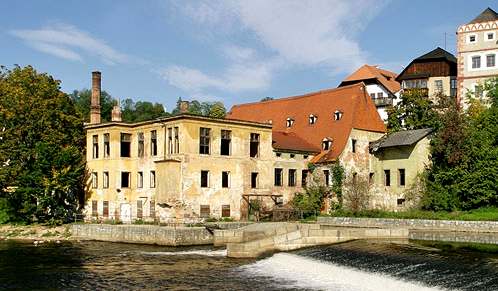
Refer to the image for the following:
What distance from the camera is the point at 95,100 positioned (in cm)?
5925

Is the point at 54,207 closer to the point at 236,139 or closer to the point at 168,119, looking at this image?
the point at 168,119

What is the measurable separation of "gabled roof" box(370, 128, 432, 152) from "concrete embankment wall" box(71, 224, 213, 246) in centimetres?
1968

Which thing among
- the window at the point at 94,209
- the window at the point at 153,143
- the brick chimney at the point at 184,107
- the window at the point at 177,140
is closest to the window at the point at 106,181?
the window at the point at 94,209

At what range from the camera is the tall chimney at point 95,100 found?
190 feet

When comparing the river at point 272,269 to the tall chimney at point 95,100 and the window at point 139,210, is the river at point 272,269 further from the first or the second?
the tall chimney at point 95,100

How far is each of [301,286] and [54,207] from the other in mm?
33408

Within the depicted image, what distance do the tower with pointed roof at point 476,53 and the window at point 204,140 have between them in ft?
108

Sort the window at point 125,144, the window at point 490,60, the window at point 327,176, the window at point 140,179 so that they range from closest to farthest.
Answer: the window at point 140,179 → the window at point 125,144 → the window at point 327,176 → the window at point 490,60

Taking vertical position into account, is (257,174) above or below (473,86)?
below

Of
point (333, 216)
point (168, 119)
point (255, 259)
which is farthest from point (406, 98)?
point (255, 259)

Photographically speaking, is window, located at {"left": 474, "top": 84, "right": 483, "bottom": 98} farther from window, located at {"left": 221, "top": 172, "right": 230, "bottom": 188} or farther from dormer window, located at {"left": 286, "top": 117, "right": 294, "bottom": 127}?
window, located at {"left": 221, "top": 172, "right": 230, "bottom": 188}

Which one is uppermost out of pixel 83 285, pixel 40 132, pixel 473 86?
pixel 473 86

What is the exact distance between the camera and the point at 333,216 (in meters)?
47.7

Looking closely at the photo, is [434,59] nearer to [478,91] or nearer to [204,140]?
[478,91]
